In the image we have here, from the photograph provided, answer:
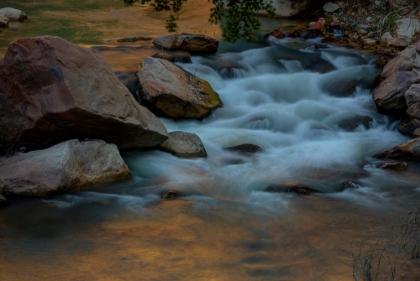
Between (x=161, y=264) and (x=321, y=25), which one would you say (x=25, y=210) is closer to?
(x=161, y=264)

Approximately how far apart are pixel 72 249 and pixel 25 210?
3.47 ft

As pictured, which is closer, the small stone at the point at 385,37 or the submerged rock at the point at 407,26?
the small stone at the point at 385,37

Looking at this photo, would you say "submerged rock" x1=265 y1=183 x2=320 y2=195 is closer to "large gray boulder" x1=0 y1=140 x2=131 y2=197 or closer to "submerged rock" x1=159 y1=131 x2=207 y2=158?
"submerged rock" x1=159 y1=131 x2=207 y2=158

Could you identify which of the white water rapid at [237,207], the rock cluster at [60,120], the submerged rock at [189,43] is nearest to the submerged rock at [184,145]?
the white water rapid at [237,207]

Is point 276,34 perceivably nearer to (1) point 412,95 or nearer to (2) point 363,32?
(2) point 363,32

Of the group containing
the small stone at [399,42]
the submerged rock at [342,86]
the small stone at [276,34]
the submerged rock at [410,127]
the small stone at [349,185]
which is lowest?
the small stone at [349,185]

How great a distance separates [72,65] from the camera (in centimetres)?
632

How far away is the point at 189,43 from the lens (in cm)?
1086

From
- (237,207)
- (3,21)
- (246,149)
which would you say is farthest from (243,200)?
(3,21)

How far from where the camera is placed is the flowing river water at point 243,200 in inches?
173

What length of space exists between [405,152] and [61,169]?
15.1 feet

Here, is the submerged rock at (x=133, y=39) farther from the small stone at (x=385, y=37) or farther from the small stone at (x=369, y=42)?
the small stone at (x=385, y=37)

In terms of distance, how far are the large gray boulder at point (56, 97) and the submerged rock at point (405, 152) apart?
11.4 feet

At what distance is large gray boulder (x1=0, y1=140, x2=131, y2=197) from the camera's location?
564cm
